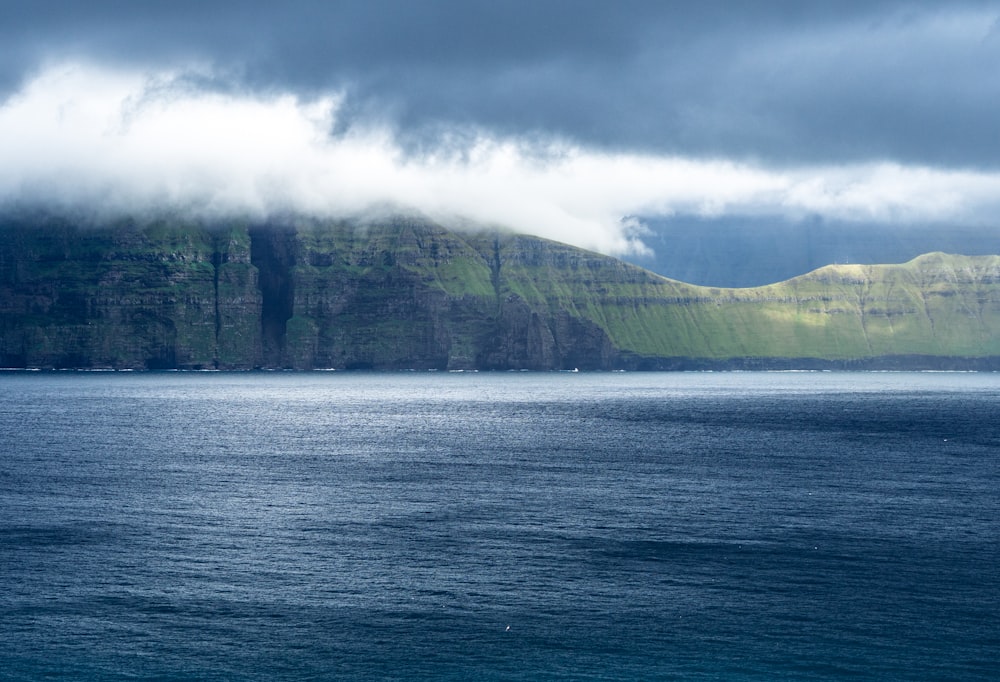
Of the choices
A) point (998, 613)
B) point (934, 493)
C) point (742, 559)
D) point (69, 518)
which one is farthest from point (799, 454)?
point (69, 518)

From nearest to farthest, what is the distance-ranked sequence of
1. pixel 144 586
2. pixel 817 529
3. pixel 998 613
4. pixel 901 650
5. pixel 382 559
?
pixel 901 650 → pixel 998 613 → pixel 144 586 → pixel 382 559 → pixel 817 529

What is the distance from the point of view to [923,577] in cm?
8181

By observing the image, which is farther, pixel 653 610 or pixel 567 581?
pixel 567 581

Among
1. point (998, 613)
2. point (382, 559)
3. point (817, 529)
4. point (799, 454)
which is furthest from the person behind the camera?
point (799, 454)

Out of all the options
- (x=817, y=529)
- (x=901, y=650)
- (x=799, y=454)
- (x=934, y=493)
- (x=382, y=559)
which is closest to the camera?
(x=901, y=650)

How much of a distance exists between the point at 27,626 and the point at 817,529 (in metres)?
69.4

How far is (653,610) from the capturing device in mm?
→ 73438

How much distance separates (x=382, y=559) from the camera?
8775 cm

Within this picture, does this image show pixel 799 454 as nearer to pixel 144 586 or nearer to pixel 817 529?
pixel 817 529

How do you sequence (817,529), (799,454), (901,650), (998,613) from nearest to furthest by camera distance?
(901,650)
(998,613)
(817,529)
(799,454)

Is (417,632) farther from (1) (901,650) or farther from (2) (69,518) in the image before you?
(2) (69,518)

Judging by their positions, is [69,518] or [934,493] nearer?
[69,518]

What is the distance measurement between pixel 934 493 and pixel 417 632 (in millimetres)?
79985

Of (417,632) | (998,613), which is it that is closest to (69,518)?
(417,632)
